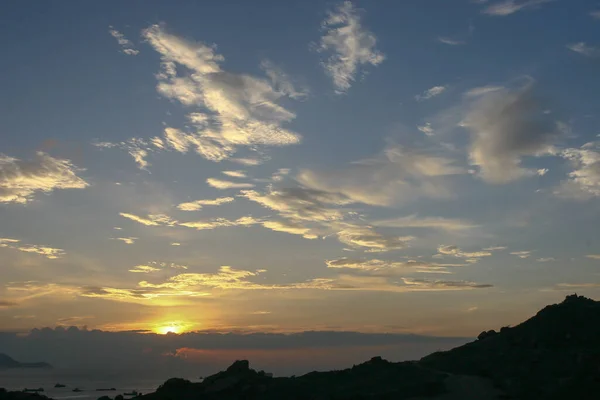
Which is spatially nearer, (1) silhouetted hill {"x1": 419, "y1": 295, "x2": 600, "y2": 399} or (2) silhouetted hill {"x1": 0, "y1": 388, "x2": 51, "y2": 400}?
(1) silhouetted hill {"x1": 419, "y1": 295, "x2": 600, "y2": 399}

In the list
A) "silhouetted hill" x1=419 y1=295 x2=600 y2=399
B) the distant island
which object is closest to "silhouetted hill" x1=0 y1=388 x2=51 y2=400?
the distant island

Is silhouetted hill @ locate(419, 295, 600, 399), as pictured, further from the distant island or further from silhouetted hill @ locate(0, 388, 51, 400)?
silhouetted hill @ locate(0, 388, 51, 400)

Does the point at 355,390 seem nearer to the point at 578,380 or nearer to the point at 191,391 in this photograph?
the point at 191,391

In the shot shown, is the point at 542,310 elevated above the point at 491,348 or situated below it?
above

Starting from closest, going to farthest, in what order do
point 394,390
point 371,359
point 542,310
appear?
point 394,390
point 371,359
point 542,310

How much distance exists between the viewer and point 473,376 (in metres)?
86.0

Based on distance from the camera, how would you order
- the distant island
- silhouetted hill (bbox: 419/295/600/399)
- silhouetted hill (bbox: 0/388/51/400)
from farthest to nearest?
silhouetted hill (bbox: 0/388/51/400) → the distant island → silhouetted hill (bbox: 419/295/600/399)

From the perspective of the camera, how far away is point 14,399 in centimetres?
8156

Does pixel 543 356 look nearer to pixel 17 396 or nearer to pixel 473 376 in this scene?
pixel 473 376

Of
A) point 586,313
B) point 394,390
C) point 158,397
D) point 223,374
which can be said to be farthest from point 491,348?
point 158,397

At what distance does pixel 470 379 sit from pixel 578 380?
1571 centimetres

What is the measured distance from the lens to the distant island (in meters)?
77.1

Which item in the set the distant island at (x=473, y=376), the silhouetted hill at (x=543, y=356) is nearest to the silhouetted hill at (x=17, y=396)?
the distant island at (x=473, y=376)

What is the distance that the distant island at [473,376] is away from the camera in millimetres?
77062
